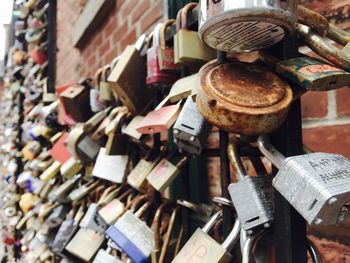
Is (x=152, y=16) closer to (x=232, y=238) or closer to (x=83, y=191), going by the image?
(x=83, y=191)

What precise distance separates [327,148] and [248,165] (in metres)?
0.18

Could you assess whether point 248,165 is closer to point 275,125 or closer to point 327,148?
Answer: point 327,148

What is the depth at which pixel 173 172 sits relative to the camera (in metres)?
0.62

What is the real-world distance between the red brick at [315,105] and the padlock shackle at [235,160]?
0.18 meters

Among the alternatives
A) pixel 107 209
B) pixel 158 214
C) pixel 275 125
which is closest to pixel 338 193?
pixel 275 125

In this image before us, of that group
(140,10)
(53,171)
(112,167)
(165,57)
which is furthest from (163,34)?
(53,171)

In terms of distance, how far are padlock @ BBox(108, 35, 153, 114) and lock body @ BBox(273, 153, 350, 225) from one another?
17.2 inches

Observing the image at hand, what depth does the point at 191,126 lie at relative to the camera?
1.58ft

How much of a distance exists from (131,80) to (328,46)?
433 millimetres

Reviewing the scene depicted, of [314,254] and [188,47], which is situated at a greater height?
[188,47]

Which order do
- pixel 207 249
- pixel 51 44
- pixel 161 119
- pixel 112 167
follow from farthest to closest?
pixel 51 44
pixel 112 167
pixel 161 119
pixel 207 249

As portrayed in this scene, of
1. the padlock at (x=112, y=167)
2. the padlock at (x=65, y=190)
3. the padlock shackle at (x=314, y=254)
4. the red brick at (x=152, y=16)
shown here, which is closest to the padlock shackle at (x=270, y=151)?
the padlock shackle at (x=314, y=254)

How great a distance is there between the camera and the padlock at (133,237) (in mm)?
612

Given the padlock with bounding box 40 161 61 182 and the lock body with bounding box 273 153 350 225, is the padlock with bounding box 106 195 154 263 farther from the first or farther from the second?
the padlock with bounding box 40 161 61 182
